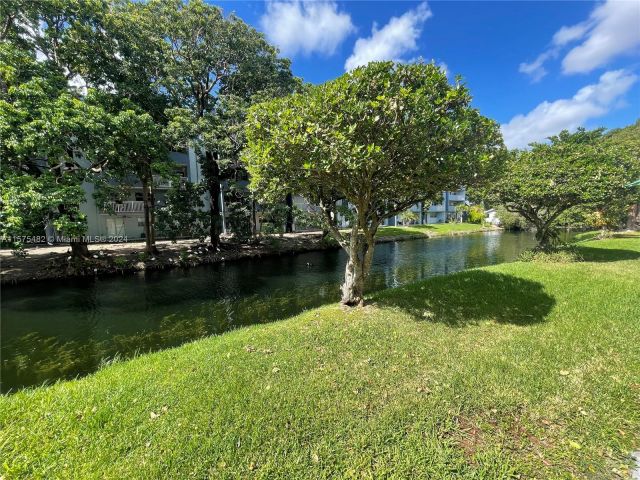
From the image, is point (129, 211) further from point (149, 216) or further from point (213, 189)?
point (213, 189)

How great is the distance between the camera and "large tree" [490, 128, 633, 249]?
42.0 feet

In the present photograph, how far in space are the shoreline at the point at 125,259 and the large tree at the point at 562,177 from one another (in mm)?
18302

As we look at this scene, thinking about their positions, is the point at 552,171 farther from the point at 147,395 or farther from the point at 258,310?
the point at 147,395

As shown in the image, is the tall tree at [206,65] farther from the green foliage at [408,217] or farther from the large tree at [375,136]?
the green foliage at [408,217]

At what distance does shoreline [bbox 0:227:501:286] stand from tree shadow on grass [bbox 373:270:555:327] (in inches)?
676

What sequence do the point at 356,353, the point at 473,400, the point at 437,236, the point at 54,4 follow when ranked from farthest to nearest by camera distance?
1. the point at 437,236
2. the point at 54,4
3. the point at 356,353
4. the point at 473,400

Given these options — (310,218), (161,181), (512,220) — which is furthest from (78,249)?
(512,220)

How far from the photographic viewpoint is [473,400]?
15.3ft

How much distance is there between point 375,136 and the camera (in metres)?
6.53

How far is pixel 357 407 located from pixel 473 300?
664 cm

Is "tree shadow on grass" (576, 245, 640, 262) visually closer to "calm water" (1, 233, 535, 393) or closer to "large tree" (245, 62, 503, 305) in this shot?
"calm water" (1, 233, 535, 393)

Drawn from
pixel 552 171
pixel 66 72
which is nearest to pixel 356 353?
pixel 552 171

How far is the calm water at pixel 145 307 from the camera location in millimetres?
→ 8206

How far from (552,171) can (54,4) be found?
28.3m
